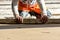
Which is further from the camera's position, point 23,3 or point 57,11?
point 57,11

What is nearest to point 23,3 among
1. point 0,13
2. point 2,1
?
point 0,13

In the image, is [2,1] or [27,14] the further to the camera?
[2,1]

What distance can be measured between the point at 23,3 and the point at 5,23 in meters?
0.90

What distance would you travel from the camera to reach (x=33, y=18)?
541 centimetres

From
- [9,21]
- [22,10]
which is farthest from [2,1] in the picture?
[22,10]

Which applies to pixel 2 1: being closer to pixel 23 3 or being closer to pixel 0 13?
pixel 0 13

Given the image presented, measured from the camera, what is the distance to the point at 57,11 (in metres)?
5.92
